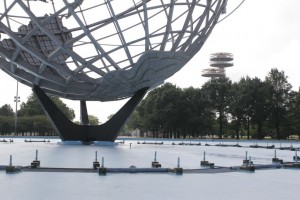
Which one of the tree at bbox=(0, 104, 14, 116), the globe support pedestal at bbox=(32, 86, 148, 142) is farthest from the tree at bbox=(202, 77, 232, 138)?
the tree at bbox=(0, 104, 14, 116)

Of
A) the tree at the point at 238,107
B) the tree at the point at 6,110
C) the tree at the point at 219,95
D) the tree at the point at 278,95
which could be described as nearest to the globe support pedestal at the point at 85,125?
the tree at the point at 238,107

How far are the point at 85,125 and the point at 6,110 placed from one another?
123 meters

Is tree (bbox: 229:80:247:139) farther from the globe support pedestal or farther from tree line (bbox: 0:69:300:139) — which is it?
the globe support pedestal

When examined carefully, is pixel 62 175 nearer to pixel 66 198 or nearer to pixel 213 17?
pixel 66 198

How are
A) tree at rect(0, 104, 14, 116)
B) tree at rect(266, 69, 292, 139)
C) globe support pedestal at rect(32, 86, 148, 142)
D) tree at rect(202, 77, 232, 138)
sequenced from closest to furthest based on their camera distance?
globe support pedestal at rect(32, 86, 148, 142), tree at rect(266, 69, 292, 139), tree at rect(202, 77, 232, 138), tree at rect(0, 104, 14, 116)

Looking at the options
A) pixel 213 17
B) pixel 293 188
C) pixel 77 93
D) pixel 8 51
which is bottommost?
pixel 293 188

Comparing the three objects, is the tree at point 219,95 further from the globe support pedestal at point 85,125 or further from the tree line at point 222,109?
the globe support pedestal at point 85,125

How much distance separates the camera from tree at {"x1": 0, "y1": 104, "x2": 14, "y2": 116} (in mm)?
155050

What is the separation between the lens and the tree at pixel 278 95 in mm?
96938

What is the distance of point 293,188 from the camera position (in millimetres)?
14406

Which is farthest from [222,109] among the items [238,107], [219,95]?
[238,107]

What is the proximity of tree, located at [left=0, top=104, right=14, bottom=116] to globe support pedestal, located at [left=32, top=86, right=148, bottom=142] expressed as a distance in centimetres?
12053

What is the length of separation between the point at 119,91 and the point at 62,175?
27.4 m

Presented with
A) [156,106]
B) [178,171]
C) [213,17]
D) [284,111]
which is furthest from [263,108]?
[178,171]
